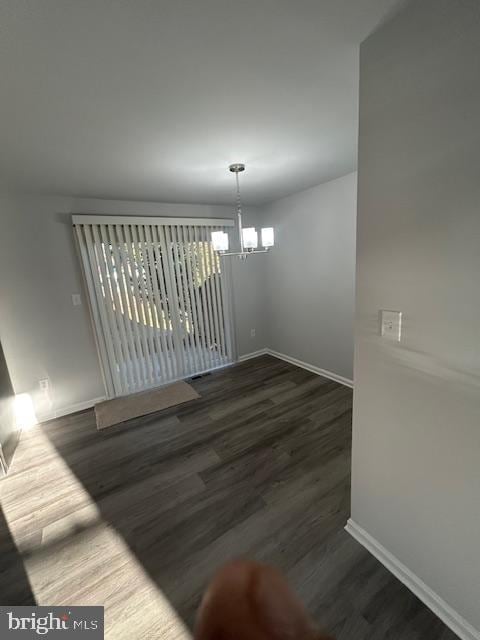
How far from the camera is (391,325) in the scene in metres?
1.13

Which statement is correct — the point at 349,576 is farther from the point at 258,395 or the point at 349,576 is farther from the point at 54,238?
the point at 54,238

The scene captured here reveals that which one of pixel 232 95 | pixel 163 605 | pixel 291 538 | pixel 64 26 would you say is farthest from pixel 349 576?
pixel 64 26

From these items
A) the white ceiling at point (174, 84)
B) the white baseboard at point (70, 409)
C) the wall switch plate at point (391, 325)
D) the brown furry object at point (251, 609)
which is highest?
the white ceiling at point (174, 84)

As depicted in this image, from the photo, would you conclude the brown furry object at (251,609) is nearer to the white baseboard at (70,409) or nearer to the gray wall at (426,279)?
the gray wall at (426,279)

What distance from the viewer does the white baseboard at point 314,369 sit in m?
3.17

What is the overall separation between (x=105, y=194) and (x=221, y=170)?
1.37 metres

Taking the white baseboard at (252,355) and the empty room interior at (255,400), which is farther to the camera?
the white baseboard at (252,355)

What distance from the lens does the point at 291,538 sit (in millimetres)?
1474

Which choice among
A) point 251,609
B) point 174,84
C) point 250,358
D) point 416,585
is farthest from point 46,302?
point 416,585

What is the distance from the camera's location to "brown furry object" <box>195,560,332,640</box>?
0.94 ft

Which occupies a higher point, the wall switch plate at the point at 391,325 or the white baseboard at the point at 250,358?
the wall switch plate at the point at 391,325
